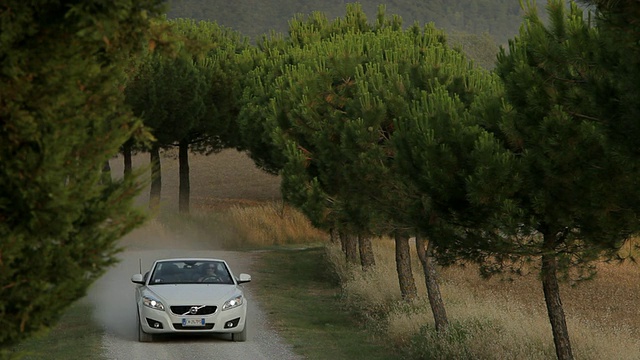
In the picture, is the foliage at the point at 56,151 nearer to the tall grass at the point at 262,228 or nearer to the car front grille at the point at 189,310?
the car front grille at the point at 189,310

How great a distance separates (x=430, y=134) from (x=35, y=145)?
8778mm

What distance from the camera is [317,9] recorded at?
180 metres

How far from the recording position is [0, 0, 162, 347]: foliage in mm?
5672

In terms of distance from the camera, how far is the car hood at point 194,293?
59.0 feet

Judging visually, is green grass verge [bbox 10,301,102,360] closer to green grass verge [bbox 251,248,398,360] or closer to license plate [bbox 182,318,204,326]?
license plate [bbox 182,318,204,326]

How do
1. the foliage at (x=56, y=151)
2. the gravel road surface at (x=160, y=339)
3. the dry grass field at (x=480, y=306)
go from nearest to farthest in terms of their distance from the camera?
the foliage at (x=56, y=151) → the dry grass field at (x=480, y=306) → the gravel road surface at (x=160, y=339)

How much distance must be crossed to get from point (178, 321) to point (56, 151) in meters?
12.7

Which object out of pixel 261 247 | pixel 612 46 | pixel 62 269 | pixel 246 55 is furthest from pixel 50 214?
pixel 246 55

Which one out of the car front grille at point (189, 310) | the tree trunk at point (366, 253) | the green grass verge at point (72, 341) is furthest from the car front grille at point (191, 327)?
the tree trunk at point (366, 253)

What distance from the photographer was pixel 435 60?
21.3m

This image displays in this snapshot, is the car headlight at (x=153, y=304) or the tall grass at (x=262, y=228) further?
the tall grass at (x=262, y=228)

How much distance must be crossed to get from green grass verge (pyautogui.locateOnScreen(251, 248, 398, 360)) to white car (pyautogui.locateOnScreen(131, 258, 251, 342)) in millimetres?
1435

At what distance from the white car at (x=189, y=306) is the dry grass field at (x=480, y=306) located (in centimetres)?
241

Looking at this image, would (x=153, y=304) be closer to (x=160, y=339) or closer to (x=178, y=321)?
(x=178, y=321)
